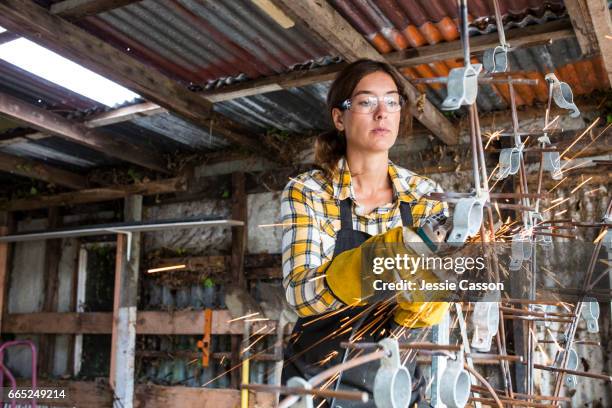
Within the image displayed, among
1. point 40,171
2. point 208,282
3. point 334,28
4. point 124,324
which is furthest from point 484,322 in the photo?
point 40,171

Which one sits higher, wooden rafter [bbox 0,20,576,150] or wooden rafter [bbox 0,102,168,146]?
wooden rafter [bbox 0,20,576,150]

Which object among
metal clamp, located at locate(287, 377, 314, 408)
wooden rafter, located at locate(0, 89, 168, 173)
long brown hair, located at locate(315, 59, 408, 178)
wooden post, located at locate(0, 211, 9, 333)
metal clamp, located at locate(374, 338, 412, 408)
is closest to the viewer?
metal clamp, located at locate(287, 377, 314, 408)

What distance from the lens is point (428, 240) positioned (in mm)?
1296

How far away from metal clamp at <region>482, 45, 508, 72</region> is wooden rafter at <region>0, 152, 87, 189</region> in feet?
17.9

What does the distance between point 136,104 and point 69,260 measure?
9.70ft

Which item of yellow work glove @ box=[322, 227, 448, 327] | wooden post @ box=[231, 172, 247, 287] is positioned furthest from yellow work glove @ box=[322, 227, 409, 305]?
wooden post @ box=[231, 172, 247, 287]

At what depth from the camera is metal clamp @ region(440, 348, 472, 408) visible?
126cm

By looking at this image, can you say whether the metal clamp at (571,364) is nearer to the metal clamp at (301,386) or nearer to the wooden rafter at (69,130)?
the metal clamp at (301,386)

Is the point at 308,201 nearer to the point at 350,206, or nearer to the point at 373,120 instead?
the point at 350,206

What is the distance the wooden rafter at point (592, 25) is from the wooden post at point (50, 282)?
5889 mm

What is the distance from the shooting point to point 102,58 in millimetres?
3775

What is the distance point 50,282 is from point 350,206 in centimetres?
595

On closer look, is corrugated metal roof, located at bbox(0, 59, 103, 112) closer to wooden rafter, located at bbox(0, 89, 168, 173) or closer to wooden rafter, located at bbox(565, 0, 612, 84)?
wooden rafter, located at bbox(0, 89, 168, 173)

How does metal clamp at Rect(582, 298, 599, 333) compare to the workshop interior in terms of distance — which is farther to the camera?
metal clamp at Rect(582, 298, 599, 333)
